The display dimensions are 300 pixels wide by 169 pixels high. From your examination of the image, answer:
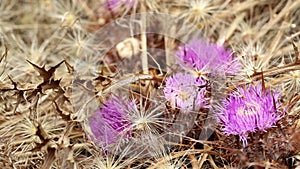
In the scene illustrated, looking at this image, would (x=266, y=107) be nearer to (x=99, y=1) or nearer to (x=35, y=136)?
(x=35, y=136)

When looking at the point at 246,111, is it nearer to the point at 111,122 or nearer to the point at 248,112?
the point at 248,112

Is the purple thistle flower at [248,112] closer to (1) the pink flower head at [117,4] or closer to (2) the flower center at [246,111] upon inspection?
(2) the flower center at [246,111]

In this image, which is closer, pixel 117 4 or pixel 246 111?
pixel 246 111

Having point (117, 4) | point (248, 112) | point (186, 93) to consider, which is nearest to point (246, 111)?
point (248, 112)

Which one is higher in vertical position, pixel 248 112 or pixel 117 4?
pixel 117 4

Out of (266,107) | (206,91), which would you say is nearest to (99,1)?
(206,91)

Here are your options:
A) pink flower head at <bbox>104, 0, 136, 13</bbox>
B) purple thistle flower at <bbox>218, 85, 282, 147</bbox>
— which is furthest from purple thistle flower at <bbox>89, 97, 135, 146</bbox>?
pink flower head at <bbox>104, 0, 136, 13</bbox>

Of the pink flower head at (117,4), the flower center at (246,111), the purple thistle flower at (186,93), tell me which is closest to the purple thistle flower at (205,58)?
the purple thistle flower at (186,93)
